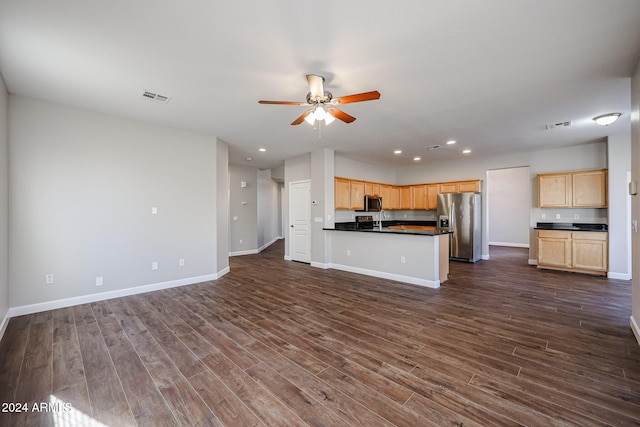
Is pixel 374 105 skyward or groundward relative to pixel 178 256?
skyward

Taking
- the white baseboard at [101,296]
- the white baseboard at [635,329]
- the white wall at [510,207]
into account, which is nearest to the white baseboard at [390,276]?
the white baseboard at [635,329]

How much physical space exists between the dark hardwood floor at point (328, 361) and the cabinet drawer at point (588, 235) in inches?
66.1

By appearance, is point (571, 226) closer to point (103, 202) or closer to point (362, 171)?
point (362, 171)

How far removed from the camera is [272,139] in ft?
16.7

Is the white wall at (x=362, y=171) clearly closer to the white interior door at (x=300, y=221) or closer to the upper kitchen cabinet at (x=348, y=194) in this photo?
the upper kitchen cabinet at (x=348, y=194)

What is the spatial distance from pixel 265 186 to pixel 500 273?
7183mm

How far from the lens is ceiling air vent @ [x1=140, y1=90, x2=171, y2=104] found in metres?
3.17

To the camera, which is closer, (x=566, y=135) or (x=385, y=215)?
(x=566, y=135)

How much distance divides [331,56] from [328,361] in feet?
8.95

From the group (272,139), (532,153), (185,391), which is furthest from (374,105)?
(532,153)

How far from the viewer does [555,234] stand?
18.6 ft

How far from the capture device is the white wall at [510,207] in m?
9.03

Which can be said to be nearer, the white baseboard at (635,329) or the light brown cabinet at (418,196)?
the white baseboard at (635,329)

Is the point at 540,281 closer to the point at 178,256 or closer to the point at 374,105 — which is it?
the point at 374,105
